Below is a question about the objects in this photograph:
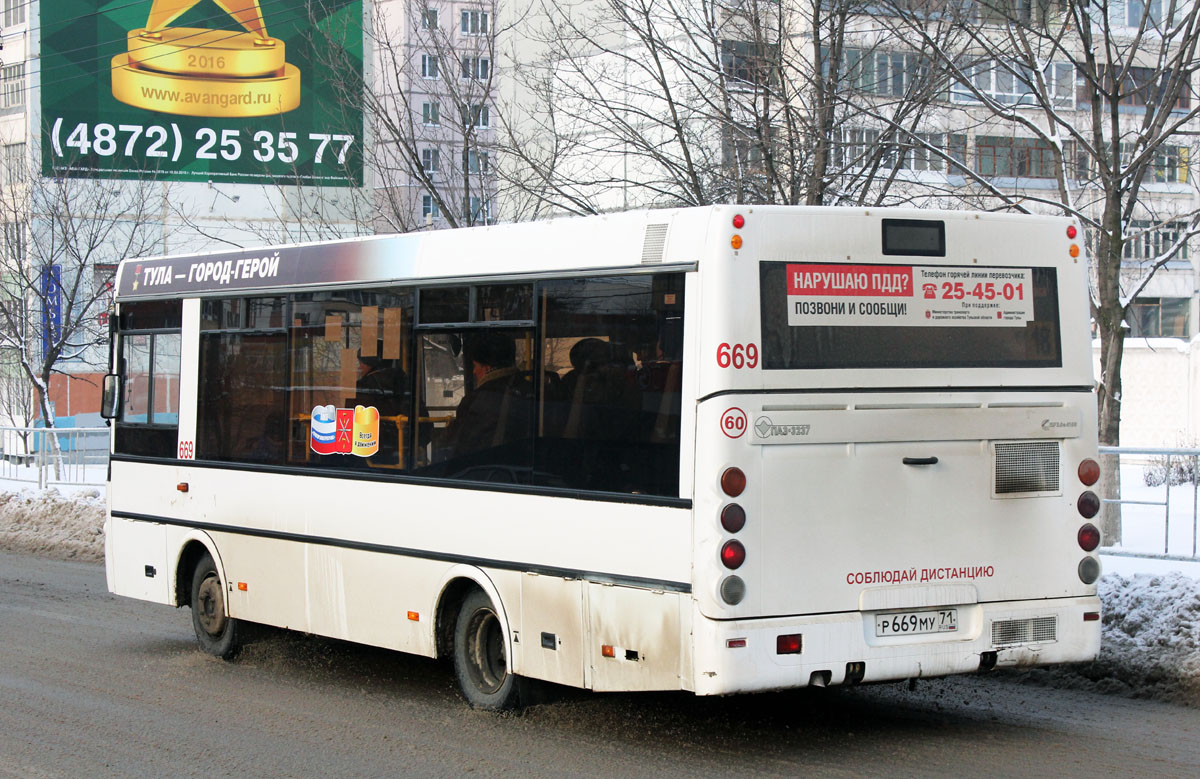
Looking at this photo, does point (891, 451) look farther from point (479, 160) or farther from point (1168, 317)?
point (1168, 317)

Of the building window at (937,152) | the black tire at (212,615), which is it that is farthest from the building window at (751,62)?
the black tire at (212,615)

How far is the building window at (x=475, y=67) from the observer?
58.4 feet

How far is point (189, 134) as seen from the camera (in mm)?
48906

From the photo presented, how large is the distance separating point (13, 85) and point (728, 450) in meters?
57.8

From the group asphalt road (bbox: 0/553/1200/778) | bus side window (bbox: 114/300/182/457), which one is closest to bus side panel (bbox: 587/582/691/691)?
asphalt road (bbox: 0/553/1200/778)

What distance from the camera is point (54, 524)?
2017cm

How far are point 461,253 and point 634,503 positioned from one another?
2124 millimetres

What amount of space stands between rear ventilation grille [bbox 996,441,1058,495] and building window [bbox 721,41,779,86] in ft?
23.0

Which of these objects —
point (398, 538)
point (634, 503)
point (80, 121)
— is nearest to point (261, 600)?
point (398, 538)

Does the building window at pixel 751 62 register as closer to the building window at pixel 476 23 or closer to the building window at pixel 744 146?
the building window at pixel 744 146

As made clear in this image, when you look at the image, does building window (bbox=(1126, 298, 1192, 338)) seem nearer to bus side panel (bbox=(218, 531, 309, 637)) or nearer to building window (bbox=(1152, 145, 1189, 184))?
building window (bbox=(1152, 145, 1189, 184))

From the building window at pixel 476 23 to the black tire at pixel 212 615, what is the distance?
9333mm

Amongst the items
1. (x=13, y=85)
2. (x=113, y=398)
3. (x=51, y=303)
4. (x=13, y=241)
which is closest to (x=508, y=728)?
(x=113, y=398)

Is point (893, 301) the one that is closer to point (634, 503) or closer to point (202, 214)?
point (634, 503)
